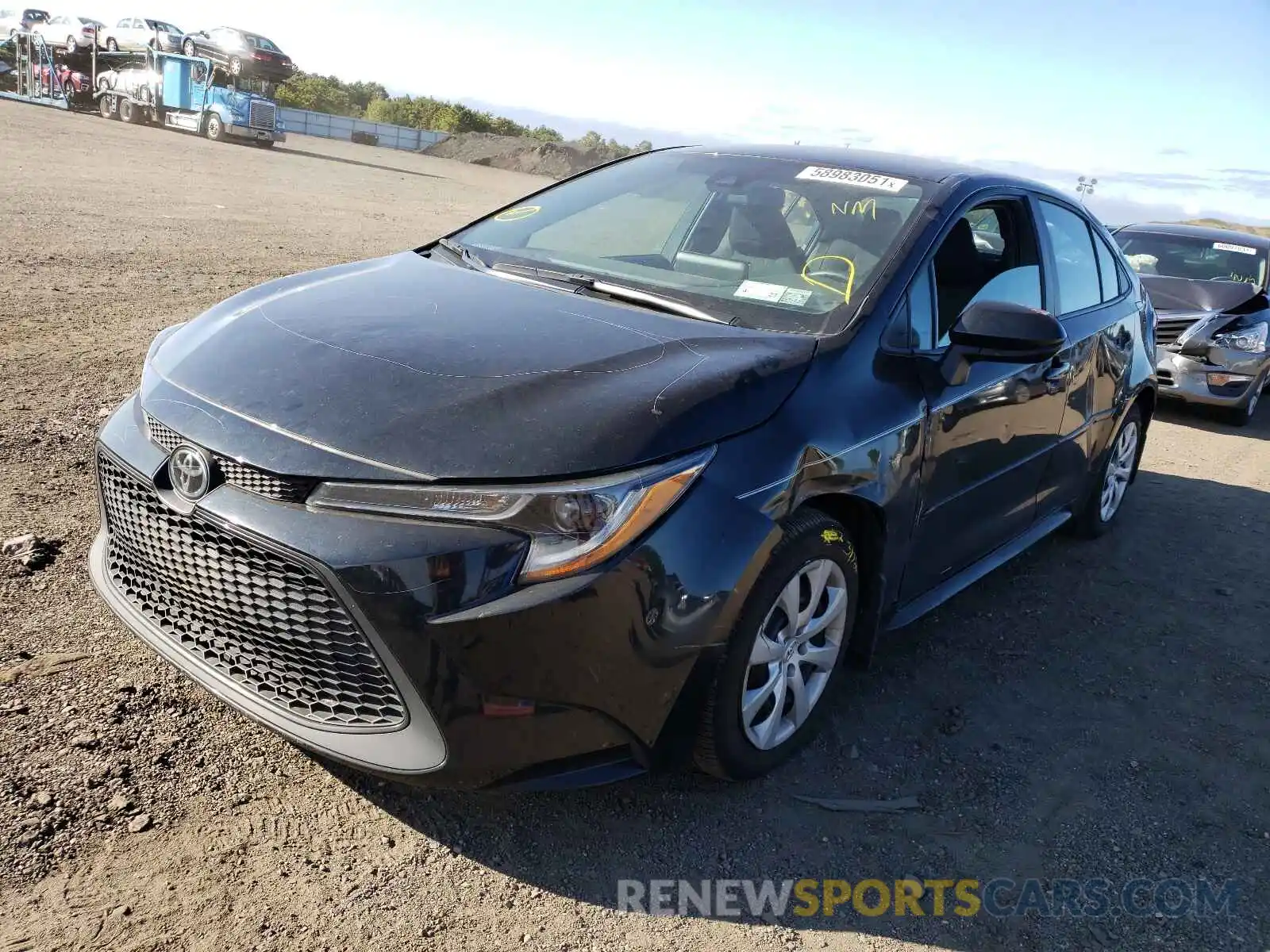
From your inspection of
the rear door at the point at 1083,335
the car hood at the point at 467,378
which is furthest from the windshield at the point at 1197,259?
the car hood at the point at 467,378

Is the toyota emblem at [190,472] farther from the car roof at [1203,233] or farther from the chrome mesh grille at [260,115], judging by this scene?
the chrome mesh grille at [260,115]

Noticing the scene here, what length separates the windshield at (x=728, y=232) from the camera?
3262mm

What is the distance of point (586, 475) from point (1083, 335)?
2.95 meters

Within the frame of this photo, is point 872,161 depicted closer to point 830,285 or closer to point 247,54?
point 830,285

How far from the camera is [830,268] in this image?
3336 mm

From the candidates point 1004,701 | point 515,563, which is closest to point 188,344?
point 515,563

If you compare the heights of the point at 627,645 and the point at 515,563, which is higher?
the point at 515,563

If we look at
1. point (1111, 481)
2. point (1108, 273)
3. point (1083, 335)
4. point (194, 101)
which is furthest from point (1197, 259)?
point (194, 101)

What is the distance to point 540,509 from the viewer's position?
226 cm

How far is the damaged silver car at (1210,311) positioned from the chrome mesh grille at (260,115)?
1064 inches

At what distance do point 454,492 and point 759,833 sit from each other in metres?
1.29

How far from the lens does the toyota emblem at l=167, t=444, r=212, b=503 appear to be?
2.37 m

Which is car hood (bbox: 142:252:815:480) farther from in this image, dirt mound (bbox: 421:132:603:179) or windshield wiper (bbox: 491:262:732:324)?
dirt mound (bbox: 421:132:603:179)

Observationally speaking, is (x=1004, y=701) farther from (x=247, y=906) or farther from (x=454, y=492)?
(x=247, y=906)
